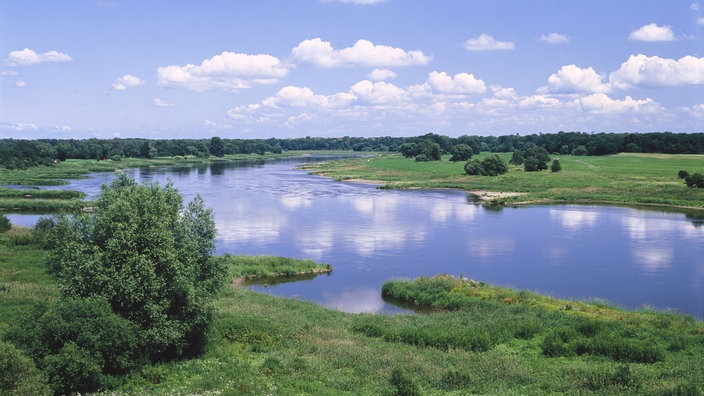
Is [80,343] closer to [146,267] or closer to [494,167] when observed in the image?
[146,267]

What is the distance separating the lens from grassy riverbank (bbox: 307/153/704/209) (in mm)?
88688

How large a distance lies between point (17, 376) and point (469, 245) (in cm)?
4410

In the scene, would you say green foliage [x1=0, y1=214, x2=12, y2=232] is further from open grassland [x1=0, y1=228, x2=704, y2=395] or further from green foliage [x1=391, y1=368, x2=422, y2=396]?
green foliage [x1=391, y1=368, x2=422, y2=396]

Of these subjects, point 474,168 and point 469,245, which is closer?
point 469,245

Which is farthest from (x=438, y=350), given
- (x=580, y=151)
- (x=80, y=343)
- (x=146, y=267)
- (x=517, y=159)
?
(x=580, y=151)

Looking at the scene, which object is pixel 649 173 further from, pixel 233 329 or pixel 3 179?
pixel 3 179

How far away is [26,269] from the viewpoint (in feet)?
132

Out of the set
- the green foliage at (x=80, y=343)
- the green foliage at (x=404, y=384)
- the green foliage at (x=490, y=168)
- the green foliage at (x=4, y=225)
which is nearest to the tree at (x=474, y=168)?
the green foliage at (x=490, y=168)

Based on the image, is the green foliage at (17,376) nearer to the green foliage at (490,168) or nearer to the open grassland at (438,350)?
the open grassland at (438,350)

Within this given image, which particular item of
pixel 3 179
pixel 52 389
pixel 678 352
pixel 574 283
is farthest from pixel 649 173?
pixel 3 179

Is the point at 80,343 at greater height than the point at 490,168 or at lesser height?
lesser

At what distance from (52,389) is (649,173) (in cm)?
11270

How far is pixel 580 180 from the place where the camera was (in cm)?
10531

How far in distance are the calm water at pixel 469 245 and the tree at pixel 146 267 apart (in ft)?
45.1
